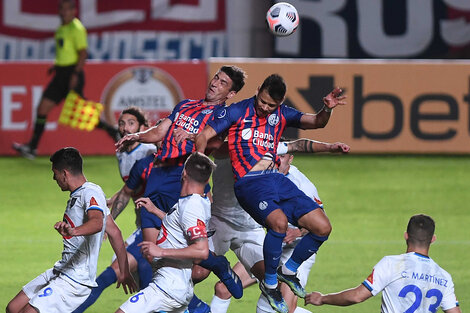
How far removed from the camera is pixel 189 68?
62.5 ft

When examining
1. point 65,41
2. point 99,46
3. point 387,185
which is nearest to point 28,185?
point 65,41

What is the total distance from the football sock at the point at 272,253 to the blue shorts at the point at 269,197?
184mm

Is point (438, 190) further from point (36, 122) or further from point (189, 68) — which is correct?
point (36, 122)

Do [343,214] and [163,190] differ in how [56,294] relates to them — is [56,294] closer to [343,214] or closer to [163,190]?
[163,190]

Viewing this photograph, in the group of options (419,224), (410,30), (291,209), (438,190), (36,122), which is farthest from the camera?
(410,30)

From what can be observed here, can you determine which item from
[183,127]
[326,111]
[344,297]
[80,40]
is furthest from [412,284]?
[80,40]

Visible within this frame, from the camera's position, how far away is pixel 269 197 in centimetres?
872

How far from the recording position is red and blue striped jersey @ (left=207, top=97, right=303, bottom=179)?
8.95 m

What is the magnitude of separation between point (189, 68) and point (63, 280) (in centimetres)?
1121

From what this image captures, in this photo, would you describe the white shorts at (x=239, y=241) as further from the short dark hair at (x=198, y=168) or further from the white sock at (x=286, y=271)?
the short dark hair at (x=198, y=168)

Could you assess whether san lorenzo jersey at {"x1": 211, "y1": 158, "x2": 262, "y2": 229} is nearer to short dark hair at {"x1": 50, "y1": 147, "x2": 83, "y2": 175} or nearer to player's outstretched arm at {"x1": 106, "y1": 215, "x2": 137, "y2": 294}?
player's outstretched arm at {"x1": 106, "y1": 215, "x2": 137, "y2": 294}

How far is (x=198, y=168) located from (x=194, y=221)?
423 millimetres

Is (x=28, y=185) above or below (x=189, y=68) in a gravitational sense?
below

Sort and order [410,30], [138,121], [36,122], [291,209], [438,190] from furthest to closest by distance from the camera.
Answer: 1. [410,30]
2. [36,122]
3. [438,190]
4. [138,121]
5. [291,209]
